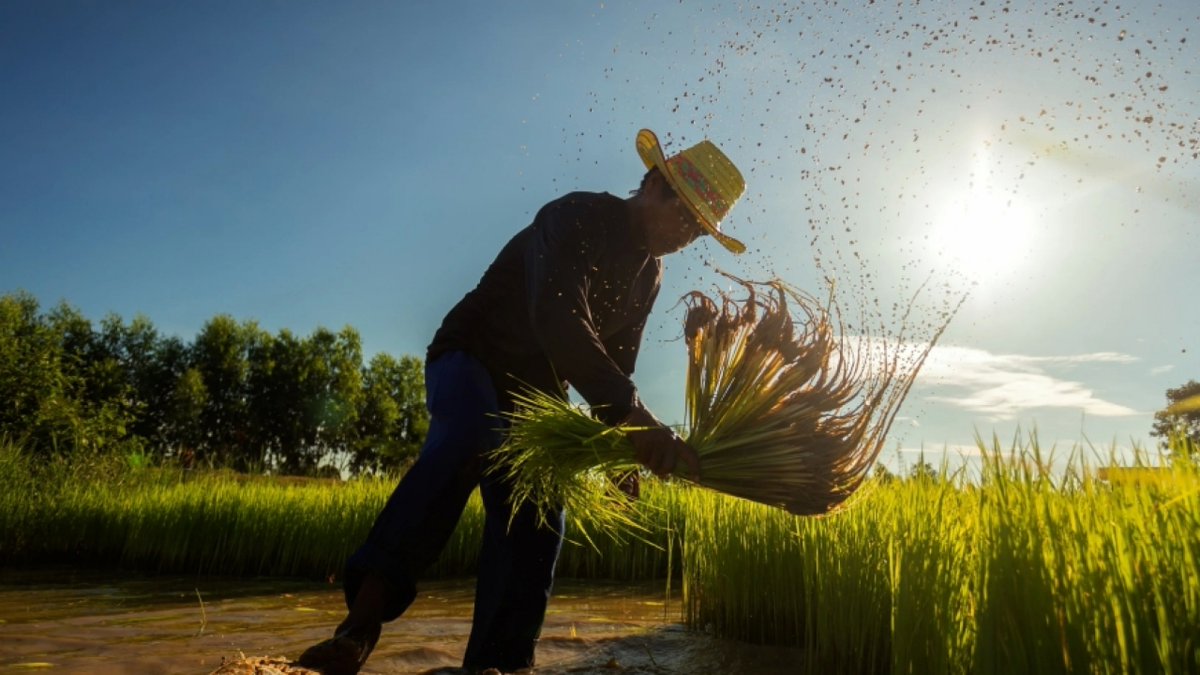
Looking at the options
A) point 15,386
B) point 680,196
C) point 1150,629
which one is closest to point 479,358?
point 680,196

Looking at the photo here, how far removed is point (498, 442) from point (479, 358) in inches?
12.6

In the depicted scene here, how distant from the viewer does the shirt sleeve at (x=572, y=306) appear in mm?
2252

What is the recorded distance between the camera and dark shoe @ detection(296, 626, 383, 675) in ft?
7.14

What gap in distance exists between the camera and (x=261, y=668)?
2.07m

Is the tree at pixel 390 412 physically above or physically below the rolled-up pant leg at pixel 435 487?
above

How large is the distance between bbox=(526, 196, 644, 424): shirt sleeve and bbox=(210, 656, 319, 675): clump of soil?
1.05 metres

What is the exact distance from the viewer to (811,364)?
96.2 inches

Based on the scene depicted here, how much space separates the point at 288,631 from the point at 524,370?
7.85 feet

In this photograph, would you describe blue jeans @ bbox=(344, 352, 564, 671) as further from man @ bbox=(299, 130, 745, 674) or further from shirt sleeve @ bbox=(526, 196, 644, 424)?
shirt sleeve @ bbox=(526, 196, 644, 424)

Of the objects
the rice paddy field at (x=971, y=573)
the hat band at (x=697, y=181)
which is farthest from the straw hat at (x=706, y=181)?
the rice paddy field at (x=971, y=573)

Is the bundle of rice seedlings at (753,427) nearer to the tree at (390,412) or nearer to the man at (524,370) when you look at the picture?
the man at (524,370)

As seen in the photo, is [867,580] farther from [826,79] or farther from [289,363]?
[289,363]

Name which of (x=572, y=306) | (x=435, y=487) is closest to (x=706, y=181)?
(x=572, y=306)

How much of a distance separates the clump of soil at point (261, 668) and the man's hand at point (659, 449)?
105cm
